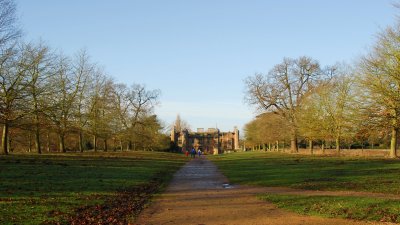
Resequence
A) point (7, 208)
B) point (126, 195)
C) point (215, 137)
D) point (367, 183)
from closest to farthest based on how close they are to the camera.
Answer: point (7, 208), point (126, 195), point (367, 183), point (215, 137)

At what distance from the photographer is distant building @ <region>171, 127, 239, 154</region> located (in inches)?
5094

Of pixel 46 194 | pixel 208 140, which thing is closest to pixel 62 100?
pixel 46 194

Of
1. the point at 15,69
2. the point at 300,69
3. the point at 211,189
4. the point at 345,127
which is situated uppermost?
the point at 300,69

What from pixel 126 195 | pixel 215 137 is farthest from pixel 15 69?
pixel 215 137

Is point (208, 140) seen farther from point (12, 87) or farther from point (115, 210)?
point (115, 210)

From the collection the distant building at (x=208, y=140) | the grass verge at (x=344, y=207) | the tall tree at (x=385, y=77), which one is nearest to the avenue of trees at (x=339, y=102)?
the tall tree at (x=385, y=77)

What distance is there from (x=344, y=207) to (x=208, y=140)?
403 ft

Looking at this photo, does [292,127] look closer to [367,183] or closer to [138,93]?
[138,93]

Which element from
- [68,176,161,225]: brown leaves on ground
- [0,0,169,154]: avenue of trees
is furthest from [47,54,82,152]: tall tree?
[68,176,161,225]: brown leaves on ground

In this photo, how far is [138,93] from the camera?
78250 mm

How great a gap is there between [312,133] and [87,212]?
42.0 meters

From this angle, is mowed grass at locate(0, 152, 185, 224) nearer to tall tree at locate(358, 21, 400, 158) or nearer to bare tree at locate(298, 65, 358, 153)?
tall tree at locate(358, 21, 400, 158)

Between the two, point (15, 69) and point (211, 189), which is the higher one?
point (15, 69)

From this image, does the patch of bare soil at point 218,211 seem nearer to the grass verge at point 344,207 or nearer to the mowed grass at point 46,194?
the grass verge at point 344,207
